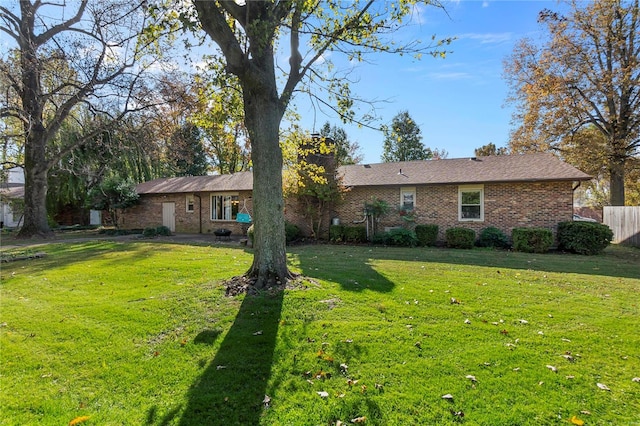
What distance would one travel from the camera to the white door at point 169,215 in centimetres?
2200

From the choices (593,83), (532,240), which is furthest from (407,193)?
(593,83)

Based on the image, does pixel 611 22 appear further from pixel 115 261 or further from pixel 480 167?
pixel 115 261

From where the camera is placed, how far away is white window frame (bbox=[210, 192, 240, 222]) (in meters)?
19.7

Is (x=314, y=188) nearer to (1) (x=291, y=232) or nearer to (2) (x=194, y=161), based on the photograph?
(1) (x=291, y=232)

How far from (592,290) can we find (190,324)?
7443 millimetres

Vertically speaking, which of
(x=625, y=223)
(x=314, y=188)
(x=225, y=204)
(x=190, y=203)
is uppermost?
(x=314, y=188)

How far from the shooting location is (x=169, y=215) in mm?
22188

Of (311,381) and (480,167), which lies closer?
(311,381)

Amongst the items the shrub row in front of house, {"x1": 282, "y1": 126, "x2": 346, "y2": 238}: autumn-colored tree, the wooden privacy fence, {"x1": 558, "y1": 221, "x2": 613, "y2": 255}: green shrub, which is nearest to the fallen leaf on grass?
{"x1": 282, "y1": 126, "x2": 346, "y2": 238}: autumn-colored tree

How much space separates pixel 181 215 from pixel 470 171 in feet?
56.9

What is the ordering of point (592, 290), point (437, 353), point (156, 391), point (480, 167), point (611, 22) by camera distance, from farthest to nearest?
A: point (611, 22) → point (480, 167) → point (592, 290) → point (437, 353) → point (156, 391)

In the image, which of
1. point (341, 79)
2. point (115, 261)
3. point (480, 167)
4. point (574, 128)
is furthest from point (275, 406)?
point (574, 128)

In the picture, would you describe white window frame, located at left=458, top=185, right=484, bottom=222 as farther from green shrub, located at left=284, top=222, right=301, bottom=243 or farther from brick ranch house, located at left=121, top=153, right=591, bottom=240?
green shrub, located at left=284, top=222, right=301, bottom=243

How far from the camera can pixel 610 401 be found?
2.99 m
